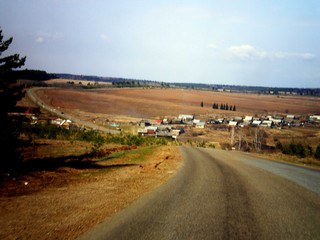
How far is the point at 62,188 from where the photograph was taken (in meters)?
13.0

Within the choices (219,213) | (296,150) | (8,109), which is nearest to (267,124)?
(296,150)

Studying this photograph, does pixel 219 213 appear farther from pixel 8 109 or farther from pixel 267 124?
pixel 267 124

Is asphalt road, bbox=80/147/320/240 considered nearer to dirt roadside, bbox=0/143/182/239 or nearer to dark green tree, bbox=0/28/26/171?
dirt roadside, bbox=0/143/182/239

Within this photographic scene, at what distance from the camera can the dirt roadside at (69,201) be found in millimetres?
7934

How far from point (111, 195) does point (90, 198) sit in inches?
30.6

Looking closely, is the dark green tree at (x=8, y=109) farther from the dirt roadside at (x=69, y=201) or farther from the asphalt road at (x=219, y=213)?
the asphalt road at (x=219, y=213)

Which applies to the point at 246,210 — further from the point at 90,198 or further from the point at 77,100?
the point at 77,100

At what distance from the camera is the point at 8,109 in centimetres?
1959

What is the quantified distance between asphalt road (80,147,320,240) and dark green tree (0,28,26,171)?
10.7 m

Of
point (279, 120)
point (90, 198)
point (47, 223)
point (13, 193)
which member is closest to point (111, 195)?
point (90, 198)

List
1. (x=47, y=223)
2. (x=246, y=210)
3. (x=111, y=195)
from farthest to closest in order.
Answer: (x=111, y=195) → (x=246, y=210) → (x=47, y=223)

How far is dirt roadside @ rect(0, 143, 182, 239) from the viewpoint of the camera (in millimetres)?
7934

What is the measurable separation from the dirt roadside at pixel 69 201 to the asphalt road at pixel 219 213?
69cm

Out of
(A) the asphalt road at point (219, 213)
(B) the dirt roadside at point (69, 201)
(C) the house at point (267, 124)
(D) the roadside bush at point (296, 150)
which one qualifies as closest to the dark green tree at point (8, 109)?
(B) the dirt roadside at point (69, 201)
